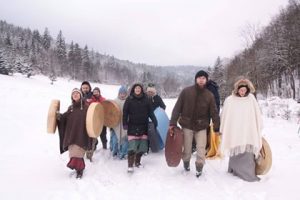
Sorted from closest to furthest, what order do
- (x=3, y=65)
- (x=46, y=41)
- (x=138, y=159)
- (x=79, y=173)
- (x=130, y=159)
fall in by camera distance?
(x=79, y=173) → (x=130, y=159) → (x=138, y=159) → (x=3, y=65) → (x=46, y=41)

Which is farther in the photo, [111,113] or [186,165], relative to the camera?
[111,113]

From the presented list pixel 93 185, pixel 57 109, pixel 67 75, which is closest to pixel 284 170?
pixel 93 185

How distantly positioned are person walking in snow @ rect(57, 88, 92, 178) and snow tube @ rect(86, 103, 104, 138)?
0.11 metres

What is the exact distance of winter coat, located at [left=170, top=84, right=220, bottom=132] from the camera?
5.90 m

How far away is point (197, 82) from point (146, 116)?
1290mm

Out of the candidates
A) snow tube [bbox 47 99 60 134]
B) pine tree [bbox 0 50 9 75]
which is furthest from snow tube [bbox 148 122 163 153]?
pine tree [bbox 0 50 9 75]

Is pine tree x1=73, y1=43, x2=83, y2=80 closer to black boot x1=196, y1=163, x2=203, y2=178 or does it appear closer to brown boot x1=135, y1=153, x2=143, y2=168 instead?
brown boot x1=135, y1=153, x2=143, y2=168

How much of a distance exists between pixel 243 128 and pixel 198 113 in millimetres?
826

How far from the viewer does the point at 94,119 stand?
255 inches

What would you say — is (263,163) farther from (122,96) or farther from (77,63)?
(77,63)

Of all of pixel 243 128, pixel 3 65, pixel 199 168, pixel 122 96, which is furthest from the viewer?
pixel 3 65

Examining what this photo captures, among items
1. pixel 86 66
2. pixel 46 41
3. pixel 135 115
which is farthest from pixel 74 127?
pixel 46 41

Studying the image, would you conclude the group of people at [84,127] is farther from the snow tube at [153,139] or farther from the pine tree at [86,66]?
the pine tree at [86,66]

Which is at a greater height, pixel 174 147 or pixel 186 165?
pixel 174 147
